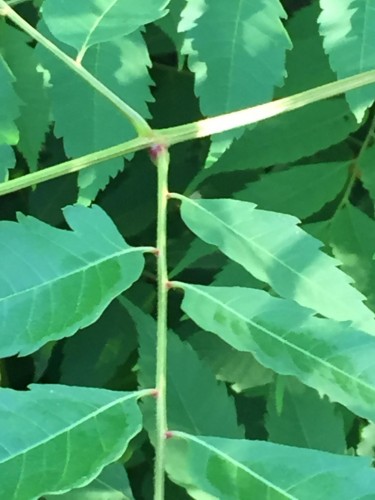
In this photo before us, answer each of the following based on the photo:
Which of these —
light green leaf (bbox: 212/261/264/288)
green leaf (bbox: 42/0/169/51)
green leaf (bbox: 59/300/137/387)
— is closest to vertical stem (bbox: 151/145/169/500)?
green leaf (bbox: 42/0/169/51)

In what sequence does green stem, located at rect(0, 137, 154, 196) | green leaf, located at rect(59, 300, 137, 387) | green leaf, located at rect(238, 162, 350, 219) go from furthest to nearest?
green leaf, located at rect(59, 300, 137, 387) < green leaf, located at rect(238, 162, 350, 219) < green stem, located at rect(0, 137, 154, 196)

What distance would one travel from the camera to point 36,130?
87cm

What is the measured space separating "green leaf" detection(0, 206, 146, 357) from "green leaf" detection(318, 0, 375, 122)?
0.25m

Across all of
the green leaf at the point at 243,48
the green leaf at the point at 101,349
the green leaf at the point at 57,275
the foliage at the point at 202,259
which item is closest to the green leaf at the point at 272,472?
the foliage at the point at 202,259

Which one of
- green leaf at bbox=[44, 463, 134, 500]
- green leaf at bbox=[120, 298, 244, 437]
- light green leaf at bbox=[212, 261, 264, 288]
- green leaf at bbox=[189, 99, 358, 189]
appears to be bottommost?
green leaf at bbox=[44, 463, 134, 500]

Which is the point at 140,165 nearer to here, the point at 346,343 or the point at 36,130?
the point at 36,130

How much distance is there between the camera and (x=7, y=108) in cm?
76

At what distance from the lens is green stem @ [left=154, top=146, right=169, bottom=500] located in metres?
0.53

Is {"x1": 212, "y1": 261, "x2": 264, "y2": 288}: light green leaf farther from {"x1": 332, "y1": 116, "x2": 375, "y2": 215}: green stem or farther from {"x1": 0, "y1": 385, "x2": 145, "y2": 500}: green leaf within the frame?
{"x1": 0, "y1": 385, "x2": 145, "y2": 500}: green leaf

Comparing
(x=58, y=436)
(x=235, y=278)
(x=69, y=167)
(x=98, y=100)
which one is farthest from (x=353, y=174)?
(x=58, y=436)

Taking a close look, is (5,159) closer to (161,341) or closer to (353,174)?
(161,341)

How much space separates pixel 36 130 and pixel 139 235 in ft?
1.26

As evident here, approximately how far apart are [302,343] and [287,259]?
9 centimetres

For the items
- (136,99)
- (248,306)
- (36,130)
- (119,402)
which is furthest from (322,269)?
(36,130)
